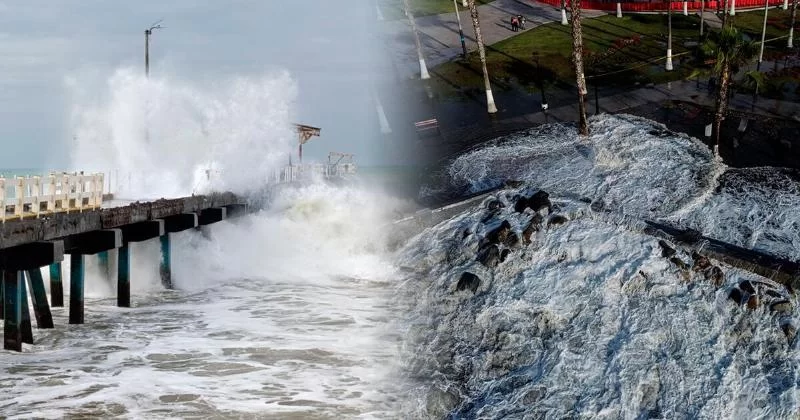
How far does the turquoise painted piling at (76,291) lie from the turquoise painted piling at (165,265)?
6.83 m

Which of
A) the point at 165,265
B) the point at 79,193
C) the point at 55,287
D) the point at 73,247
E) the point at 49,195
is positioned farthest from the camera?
the point at 165,265

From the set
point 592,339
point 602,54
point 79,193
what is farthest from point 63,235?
point 602,54

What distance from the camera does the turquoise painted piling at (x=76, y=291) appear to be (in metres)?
26.4

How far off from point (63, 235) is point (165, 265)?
29.4 feet

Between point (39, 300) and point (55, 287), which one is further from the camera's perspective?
point (55, 287)

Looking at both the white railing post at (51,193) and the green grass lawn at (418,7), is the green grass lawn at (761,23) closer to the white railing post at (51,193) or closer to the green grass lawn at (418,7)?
the green grass lawn at (418,7)

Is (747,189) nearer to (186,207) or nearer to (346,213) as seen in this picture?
(346,213)

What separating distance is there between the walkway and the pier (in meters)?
27.0

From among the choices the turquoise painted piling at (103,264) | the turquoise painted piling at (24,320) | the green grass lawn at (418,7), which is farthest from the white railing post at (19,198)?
the green grass lawn at (418,7)

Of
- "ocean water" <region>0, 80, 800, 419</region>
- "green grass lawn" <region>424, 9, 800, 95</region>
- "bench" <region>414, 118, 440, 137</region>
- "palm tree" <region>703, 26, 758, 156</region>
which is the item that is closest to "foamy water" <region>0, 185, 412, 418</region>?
"ocean water" <region>0, 80, 800, 419</region>

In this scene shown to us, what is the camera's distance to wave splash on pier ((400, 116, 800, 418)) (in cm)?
1995

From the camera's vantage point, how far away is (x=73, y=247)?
2670 centimetres

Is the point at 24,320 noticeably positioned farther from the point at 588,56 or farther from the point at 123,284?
the point at 588,56

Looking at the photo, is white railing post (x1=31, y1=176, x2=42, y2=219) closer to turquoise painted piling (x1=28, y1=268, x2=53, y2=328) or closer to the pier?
the pier
